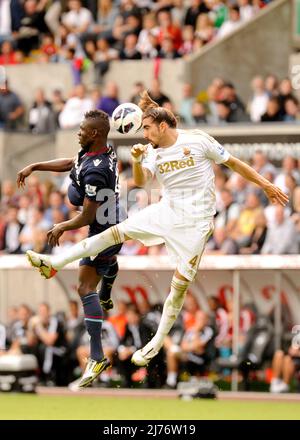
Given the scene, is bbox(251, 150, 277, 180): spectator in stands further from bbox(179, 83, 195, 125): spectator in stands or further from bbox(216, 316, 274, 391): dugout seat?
bbox(216, 316, 274, 391): dugout seat

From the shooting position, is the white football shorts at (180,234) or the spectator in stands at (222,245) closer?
the white football shorts at (180,234)

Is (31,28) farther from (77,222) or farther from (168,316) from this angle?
(77,222)

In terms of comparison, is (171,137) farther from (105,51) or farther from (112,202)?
(105,51)

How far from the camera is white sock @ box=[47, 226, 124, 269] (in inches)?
567

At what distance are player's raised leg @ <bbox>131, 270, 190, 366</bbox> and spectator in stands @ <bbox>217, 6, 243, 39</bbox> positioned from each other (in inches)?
522

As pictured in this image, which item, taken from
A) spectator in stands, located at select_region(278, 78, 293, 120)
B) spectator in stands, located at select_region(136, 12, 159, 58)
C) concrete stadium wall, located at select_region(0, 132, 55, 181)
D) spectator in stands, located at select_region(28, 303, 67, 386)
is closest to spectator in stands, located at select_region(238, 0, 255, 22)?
spectator in stands, located at select_region(136, 12, 159, 58)

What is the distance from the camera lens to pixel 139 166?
14305 millimetres

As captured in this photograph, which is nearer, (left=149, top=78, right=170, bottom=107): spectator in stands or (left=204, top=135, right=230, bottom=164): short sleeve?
(left=204, top=135, right=230, bottom=164): short sleeve

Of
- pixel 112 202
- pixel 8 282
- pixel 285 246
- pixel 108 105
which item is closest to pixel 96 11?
pixel 108 105

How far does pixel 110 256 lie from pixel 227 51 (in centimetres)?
1326

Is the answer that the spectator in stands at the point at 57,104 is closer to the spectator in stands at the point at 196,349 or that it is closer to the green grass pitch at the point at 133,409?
the spectator in stands at the point at 196,349

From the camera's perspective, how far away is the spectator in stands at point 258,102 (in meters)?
25.0

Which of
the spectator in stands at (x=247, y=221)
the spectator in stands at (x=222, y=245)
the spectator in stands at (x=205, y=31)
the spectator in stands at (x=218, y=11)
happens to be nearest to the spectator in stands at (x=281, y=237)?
the spectator in stands at (x=247, y=221)

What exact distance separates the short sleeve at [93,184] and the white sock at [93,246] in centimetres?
39
